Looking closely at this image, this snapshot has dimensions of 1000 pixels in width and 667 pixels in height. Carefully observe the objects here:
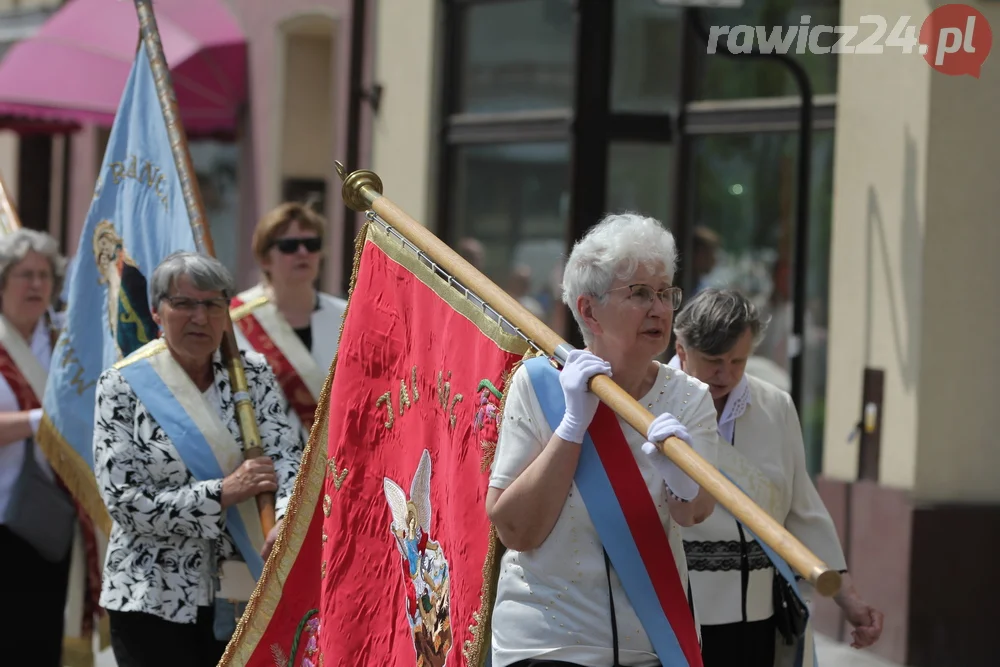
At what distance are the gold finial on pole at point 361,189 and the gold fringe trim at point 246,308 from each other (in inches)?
Result: 90.9

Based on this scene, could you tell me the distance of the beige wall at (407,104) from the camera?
11531 millimetres

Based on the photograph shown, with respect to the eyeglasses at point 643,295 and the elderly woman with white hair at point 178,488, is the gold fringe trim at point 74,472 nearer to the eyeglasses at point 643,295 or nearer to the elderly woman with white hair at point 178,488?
the elderly woman with white hair at point 178,488

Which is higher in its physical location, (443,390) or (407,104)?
(407,104)

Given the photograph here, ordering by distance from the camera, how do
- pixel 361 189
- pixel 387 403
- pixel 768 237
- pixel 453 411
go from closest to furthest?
pixel 453 411 → pixel 387 403 → pixel 361 189 → pixel 768 237

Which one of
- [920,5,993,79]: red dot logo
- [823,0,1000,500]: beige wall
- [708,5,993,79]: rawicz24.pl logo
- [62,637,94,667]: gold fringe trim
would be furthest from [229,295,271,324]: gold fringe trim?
[920,5,993,79]: red dot logo

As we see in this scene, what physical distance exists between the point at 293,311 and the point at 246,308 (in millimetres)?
193

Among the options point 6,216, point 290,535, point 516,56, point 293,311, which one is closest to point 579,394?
point 290,535

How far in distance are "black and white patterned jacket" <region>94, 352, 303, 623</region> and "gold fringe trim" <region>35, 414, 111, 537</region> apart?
1.02m

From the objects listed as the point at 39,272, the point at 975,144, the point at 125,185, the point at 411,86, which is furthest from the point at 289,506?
the point at 411,86

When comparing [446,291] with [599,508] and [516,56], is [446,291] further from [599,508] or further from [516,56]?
[516,56]

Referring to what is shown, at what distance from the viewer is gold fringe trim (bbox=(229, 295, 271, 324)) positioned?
6.68 m

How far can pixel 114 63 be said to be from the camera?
13.3 metres

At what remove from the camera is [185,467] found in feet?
16.1

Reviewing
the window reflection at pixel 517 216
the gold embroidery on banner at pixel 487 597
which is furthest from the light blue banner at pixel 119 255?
the window reflection at pixel 517 216
